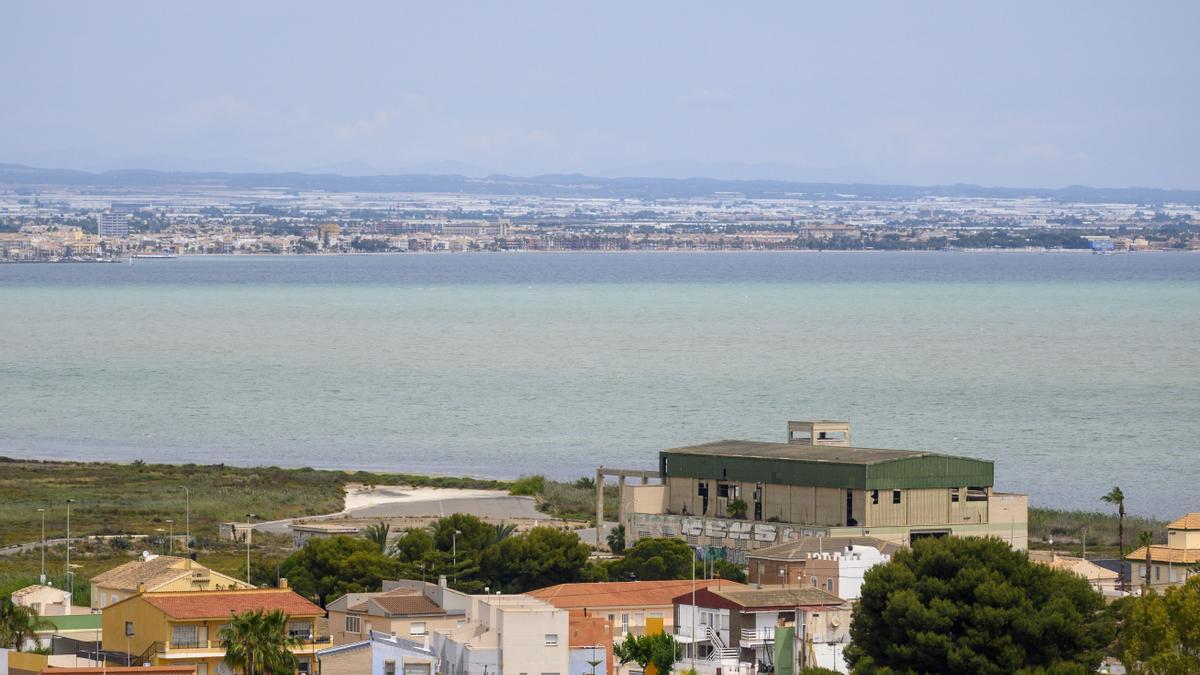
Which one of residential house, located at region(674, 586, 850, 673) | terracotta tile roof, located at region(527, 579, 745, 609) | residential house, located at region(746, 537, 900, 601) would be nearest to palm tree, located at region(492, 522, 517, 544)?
residential house, located at region(746, 537, 900, 601)

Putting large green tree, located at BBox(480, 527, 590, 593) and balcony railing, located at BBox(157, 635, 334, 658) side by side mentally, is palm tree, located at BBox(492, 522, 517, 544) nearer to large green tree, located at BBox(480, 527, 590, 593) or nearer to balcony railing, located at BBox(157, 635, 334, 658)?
large green tree, located at BBox(480, 527, 590, 593)

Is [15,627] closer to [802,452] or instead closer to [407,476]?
[802,452]

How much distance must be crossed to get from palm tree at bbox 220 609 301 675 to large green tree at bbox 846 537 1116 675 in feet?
21.7

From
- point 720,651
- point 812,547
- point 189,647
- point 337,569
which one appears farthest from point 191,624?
point 812,547

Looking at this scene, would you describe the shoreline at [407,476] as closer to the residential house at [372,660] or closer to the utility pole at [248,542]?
the utility pole at [248,542]

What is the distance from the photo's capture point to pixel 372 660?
2723 centimetres

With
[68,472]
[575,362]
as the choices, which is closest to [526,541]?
[68,472]

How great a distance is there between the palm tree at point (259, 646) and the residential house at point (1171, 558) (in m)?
14.8

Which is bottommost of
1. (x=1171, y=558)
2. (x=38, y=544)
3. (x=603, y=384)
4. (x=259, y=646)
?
(x=603, y=384)

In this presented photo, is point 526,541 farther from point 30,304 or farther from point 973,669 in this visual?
point 30,304

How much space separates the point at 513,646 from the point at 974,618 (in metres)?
5.41

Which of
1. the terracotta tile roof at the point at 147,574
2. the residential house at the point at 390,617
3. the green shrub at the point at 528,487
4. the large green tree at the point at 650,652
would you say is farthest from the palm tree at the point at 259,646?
the green shrub at the point at 528,487

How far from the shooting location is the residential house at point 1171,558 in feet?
120

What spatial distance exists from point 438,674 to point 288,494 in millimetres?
30228
